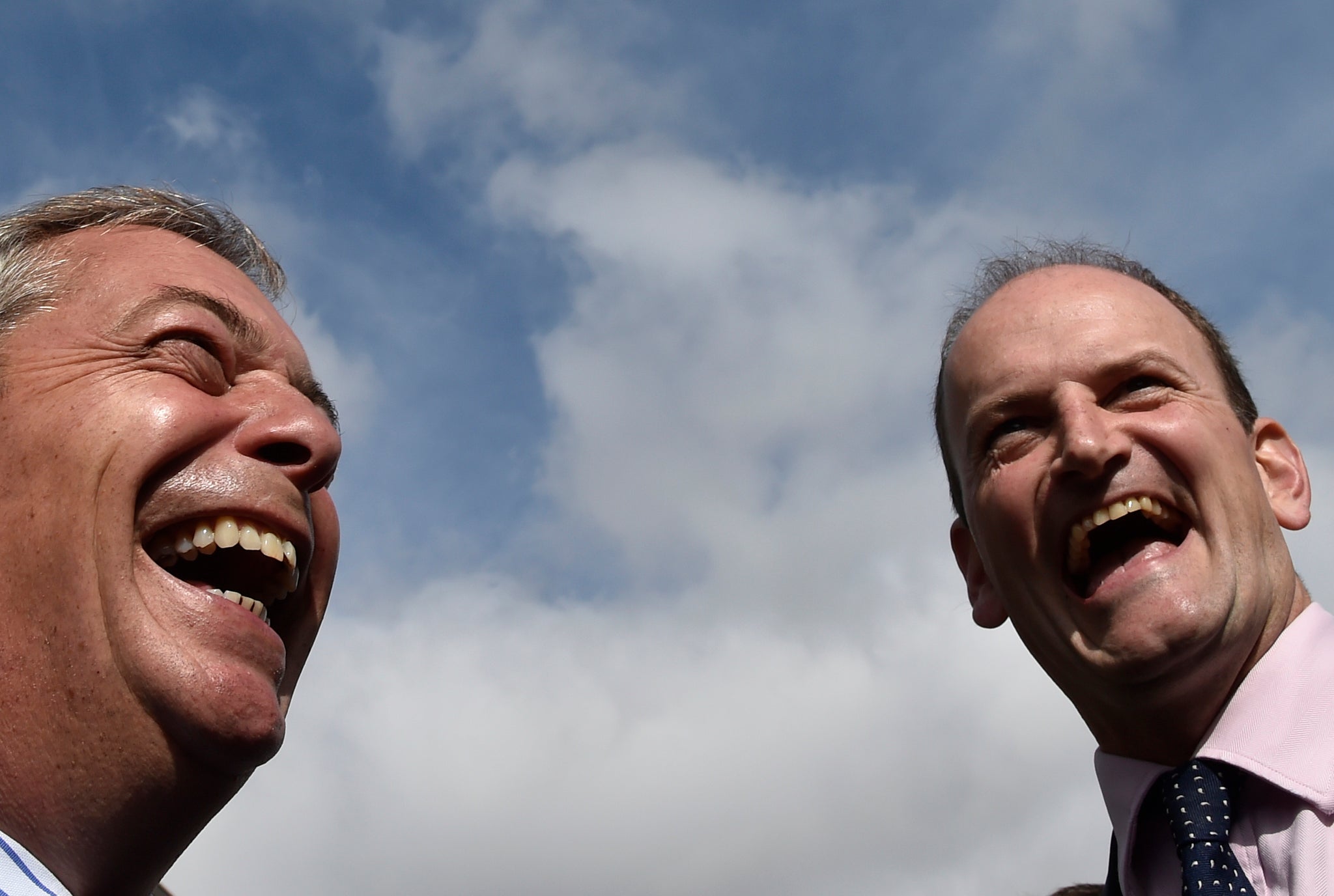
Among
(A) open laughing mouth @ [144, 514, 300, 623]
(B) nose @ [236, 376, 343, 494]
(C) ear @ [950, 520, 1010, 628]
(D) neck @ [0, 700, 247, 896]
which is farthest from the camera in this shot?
(C) ear @ [950, 520, 1010, 628]

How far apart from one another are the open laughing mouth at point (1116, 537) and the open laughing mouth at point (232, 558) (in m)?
2.59

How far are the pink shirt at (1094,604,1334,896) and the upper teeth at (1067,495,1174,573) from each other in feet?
1.76

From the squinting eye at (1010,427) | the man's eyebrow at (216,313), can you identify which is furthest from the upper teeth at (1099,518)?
the man's eyebrow at (216,313)

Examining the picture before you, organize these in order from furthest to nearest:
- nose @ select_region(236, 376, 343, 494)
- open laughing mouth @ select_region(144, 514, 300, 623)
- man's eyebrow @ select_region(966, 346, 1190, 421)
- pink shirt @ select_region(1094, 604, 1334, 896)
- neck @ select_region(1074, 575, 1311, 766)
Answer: man's eyebrow @ select_region(966, 346, 1190, 421)
neck @ select_region(1074, 575, 1311, 766)
nose @ select_region(236, 376, 343, 494)
open laughing mouth @ select_region(144, 514, 300, 623)
pink shirt @ select_region(1094, 604, 1334, 896)

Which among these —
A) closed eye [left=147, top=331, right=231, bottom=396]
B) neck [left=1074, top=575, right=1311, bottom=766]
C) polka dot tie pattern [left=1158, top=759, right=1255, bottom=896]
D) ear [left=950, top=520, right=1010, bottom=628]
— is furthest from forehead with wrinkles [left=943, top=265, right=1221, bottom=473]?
closed eye [left=147, top=331, right=231, bottom=396]

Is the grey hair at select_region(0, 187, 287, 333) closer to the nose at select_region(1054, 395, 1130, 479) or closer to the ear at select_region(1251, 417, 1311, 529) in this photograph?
the nose at select_region(1054, 395, 1130, 479)

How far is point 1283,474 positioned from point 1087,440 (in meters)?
1.08

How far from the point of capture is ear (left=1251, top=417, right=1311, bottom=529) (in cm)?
381

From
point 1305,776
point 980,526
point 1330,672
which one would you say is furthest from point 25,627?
point 1330,672

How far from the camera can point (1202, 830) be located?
294cm

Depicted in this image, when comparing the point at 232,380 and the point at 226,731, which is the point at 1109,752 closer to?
the point at 226,731

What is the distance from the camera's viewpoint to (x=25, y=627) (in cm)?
266

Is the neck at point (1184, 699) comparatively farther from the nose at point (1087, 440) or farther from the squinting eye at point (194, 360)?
the squinting eye at point (194, 360)

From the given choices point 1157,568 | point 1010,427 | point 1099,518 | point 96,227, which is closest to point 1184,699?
point 1157,568
